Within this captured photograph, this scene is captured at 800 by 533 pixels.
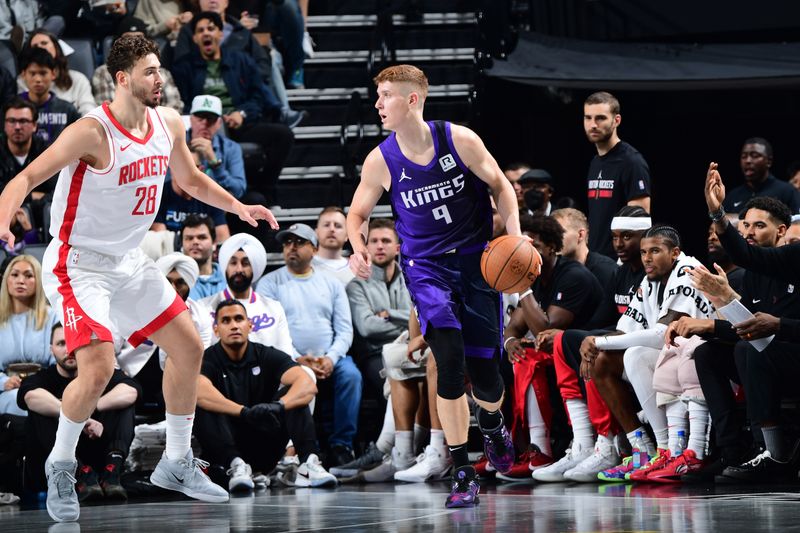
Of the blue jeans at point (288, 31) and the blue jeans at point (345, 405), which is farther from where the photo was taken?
the blue jeans at point (288, 31)

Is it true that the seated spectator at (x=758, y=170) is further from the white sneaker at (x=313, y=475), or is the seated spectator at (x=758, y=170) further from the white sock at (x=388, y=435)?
the white sneaker at (x=313, y=475)

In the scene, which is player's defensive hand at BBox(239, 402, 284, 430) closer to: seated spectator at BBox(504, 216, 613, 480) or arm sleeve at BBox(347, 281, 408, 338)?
arm sleeve at BBox(347, 281, 408, 338)

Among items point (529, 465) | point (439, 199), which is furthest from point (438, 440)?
point (439, 199)

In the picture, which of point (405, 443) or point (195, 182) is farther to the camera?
point (405, 443)

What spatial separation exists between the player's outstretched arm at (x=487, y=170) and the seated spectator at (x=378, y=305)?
10.9ft

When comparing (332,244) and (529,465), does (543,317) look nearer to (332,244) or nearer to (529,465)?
(529,465)

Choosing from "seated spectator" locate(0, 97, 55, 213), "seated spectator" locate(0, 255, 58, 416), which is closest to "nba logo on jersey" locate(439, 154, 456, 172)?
"seated spectator" locate(0, 255, 58, 416)

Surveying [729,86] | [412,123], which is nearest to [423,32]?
[729,86]

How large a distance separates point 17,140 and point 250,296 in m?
2.44

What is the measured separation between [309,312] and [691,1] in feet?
19.7

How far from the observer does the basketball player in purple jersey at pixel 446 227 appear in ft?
20.2

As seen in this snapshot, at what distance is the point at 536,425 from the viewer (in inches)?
323

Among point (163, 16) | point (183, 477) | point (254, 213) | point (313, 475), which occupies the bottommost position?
point (313, 475)

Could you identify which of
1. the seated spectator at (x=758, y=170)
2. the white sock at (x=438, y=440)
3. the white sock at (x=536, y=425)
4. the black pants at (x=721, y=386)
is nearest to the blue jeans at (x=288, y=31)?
the seated spectator at (x=758, y=170)
